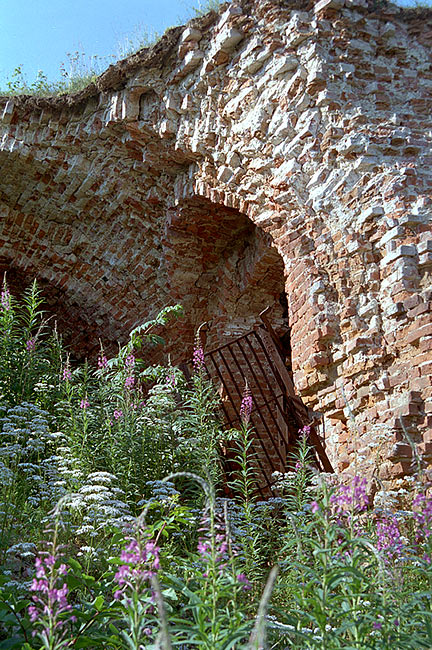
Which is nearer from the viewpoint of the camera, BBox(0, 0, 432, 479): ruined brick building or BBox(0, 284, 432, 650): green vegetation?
BBox(0, 284, 432, 650): green vegetation

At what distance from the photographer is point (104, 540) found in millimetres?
3629

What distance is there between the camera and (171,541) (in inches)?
141

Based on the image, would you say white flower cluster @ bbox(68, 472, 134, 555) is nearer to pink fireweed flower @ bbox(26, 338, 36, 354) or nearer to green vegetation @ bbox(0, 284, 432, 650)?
green vegetation @ bbox(0, 284, 432, 650)

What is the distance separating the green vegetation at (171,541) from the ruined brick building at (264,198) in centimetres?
67

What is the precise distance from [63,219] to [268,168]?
401 cm

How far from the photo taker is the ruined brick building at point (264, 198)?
182 inches

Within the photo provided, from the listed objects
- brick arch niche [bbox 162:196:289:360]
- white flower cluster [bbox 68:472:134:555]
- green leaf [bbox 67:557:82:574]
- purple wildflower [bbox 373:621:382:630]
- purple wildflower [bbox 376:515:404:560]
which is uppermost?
brick arch niche [bbox 162:196:289:360]

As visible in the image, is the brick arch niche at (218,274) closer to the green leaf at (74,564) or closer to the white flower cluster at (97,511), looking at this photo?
the white flower cluster at (97,511)

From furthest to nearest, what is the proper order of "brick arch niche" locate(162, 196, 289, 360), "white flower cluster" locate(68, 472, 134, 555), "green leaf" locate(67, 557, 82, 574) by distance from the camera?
"brick arch niche" locate(162, 196, 289, 360)
"white flower cluster" locate(68, 472, 134, 555)
"green leaf" locate(67, 557, 82, 574)

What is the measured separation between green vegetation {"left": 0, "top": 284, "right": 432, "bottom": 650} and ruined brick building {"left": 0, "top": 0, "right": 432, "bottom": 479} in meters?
0.67

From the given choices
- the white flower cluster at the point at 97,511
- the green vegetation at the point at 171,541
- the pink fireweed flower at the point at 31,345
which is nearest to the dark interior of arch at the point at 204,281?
the green vegetation at the point at 171,541

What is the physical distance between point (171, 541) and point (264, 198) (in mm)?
3449

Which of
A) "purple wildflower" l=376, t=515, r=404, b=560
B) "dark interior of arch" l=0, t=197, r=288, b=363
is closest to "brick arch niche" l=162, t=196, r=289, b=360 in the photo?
"dark interior of arch" l=0, t=197, r=288, b=363

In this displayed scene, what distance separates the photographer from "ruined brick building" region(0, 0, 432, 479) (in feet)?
15.2
